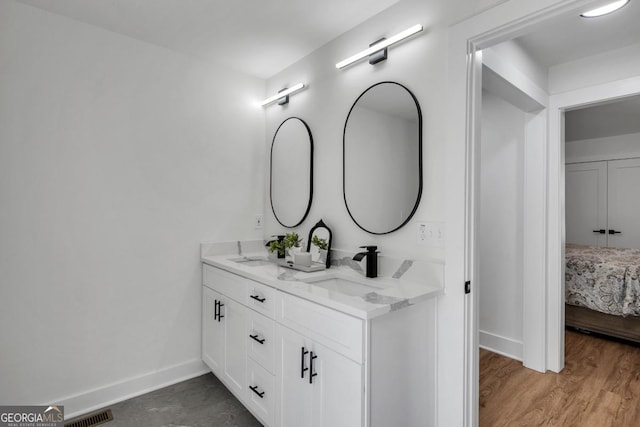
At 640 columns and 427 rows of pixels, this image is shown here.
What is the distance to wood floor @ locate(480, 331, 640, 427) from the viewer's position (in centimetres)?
199

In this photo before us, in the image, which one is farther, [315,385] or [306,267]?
[306,267]

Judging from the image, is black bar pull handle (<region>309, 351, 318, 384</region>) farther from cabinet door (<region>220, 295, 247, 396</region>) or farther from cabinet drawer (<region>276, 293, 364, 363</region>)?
cabinet door (<region>220, 295, 247, 396</region>)

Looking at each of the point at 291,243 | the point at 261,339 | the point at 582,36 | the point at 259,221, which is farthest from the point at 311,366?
the point at 582,36

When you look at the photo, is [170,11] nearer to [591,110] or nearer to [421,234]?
[421,234]

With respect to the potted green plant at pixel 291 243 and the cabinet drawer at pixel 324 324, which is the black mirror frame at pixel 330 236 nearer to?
the potted green plant at pixel 291 243

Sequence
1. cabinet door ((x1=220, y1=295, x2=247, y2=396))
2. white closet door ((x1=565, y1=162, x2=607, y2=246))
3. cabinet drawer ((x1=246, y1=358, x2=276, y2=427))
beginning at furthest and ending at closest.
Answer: white closet door ((x1=565, y1=162, x2=607, y2=246)), cabinet door ((x1=220, y1=295, x2=247, y2=396)), cabinet drawer ((x1=246, y1=358, x2=276, y2=427))


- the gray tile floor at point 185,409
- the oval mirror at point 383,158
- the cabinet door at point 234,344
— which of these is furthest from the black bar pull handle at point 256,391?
the oval mirror at point 383,158

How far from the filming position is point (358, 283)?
1.78 m

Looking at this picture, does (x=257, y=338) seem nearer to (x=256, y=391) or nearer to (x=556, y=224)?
(x=256, y=391)

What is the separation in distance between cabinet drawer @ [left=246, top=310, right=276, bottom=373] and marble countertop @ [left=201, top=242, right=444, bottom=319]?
0.21m

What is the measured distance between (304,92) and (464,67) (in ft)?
4.07

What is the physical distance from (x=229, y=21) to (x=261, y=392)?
7.03 feet

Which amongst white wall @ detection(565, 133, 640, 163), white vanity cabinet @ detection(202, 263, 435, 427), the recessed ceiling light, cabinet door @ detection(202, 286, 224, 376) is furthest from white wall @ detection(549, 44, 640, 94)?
white wall @ detection(565, 133, 640, 163)

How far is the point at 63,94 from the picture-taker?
6.53 feet
